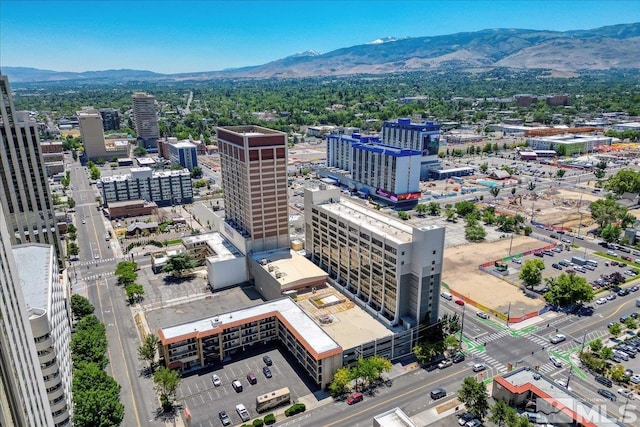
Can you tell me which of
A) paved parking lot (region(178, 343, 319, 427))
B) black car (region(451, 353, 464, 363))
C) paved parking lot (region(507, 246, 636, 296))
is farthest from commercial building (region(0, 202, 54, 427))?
paved parking lot (region(507, 246, 636, 296))

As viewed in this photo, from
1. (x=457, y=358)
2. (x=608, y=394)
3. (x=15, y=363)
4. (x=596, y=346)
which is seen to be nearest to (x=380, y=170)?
(x=457, y=358)

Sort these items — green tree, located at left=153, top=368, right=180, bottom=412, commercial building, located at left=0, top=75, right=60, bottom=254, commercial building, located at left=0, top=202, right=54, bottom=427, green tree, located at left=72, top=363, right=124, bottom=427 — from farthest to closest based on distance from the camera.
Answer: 1. commercial building, located at left=0, top=75, right=60, bottom=254
2. green tree, located at left=153, top=368, right=180, bottom=412
3. green tree, located at left=72, top=363, right=124, bottom=427
4. commercial building, located at left=0, top=202, right=54, bottom=427

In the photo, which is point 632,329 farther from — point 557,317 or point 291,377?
point 291,377

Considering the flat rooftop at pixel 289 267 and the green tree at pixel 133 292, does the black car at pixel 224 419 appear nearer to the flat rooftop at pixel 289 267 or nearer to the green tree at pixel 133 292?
the flat rooftop at pixel 289 267

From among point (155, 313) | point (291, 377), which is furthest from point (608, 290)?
point (155, 313)

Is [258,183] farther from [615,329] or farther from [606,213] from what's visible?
[606,213]

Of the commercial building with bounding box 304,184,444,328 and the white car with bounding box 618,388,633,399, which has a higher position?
the commercial building with bounding box 304,184,444,328

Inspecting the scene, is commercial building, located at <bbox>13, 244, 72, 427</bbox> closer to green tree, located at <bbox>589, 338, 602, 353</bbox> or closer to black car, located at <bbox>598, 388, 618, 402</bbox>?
black car, located at <bbox>598, 388, 618, 402</bbox>
